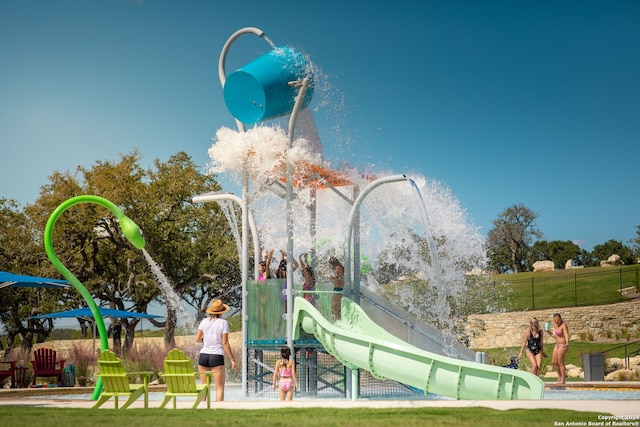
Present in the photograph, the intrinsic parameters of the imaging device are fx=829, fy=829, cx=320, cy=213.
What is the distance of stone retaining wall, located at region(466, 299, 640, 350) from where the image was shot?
37844 mm

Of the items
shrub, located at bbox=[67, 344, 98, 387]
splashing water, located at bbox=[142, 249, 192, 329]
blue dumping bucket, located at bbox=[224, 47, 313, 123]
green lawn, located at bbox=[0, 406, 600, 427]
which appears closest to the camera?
green lawn, located at bbox=[0, 406, 600, 427]

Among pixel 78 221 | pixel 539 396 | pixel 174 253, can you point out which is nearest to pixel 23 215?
pixel 78 221

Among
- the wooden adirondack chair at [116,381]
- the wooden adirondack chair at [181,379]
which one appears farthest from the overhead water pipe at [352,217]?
the wooden adirondack chair at [116,381]

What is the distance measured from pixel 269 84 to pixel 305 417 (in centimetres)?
809

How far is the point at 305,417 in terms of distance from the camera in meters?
9.35

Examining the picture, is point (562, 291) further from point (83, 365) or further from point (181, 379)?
point (181, 379)

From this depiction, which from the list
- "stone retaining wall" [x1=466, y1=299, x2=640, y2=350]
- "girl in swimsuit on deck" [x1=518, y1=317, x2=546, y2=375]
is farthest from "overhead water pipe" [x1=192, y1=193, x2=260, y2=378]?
"stone retaining wall" [x1=466, y1=299, x2=640, y2=350]

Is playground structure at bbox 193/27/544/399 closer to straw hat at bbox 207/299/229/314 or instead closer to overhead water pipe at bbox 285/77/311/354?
overhead water pipe at bbox 285/77/311/354

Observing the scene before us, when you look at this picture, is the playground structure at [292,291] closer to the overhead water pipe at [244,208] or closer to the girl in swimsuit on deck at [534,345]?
the overhead water pipe at [244,208]

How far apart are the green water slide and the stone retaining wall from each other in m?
22.7

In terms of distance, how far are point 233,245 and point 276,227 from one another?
65.9 feet

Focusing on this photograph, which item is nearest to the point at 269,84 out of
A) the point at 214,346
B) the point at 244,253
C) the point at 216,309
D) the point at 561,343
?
the point at 244,253

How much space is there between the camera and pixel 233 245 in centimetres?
3719

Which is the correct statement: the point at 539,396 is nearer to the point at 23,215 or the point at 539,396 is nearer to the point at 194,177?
the point at 194,177
